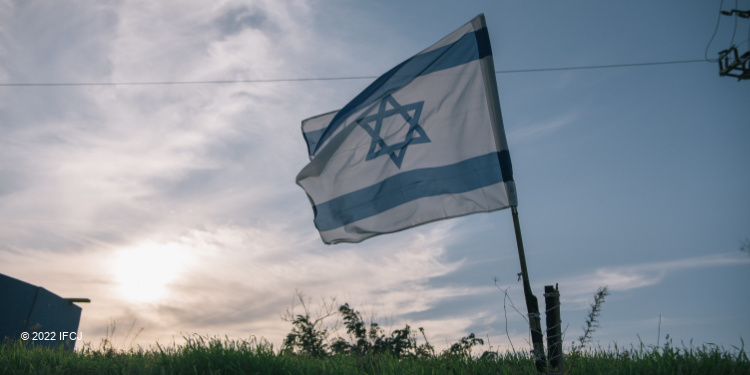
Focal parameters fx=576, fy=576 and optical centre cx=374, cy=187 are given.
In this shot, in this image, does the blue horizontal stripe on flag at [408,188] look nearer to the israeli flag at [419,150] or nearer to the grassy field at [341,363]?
the israeli flag at [419,150]

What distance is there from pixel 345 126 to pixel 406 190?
1830 mm

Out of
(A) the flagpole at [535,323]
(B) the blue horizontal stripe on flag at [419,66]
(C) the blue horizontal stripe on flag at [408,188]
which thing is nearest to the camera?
(A) the flagpole at [535,323]

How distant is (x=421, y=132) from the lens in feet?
27.6

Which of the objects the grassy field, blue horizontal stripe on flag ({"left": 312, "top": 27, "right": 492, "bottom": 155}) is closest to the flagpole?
the grassy field

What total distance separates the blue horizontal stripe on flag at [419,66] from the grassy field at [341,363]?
378 cm

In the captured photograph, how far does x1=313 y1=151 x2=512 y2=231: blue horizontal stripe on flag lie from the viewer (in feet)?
25.2

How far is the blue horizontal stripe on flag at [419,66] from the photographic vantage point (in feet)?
26.6

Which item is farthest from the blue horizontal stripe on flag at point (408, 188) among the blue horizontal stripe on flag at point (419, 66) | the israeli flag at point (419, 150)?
the blue horizontal stripe on flag at point (419, 66)

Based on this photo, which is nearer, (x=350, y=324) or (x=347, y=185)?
(x=347, y=185)

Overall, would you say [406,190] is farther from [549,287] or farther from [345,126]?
[549,287]

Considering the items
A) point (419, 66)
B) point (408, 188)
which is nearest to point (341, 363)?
point (408, 188)

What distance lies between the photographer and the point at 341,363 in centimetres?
881

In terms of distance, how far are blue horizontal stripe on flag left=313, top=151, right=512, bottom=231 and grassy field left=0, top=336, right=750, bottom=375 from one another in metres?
2.28

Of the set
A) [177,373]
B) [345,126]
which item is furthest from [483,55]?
[177,373]
